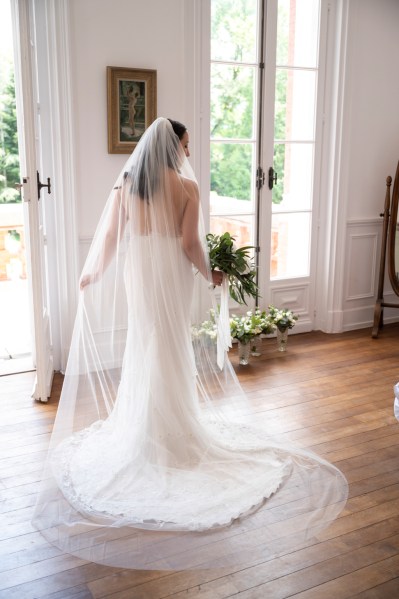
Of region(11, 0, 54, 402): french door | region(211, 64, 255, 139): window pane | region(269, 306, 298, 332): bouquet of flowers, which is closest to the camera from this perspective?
region(11, 0, 54, 402): french door

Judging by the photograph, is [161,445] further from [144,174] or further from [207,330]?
[144,174]

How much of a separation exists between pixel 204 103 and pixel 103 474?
275 centimetres

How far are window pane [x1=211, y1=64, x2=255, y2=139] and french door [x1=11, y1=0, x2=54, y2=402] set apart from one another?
52.1 inches

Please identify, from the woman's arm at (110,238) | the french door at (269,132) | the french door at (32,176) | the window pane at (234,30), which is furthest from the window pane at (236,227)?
the woman's arm at (110,238)

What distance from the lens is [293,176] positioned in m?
4.98

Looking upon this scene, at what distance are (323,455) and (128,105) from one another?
8.15ft

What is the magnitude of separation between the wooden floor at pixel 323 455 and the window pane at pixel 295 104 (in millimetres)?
1695

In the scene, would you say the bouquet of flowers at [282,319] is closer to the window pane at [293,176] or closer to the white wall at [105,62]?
the window pane at [293,176]

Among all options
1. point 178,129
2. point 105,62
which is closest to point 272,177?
point 105,62

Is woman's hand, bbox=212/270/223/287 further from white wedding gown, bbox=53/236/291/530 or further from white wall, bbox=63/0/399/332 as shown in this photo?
white wall, bbox=63/0/399/332

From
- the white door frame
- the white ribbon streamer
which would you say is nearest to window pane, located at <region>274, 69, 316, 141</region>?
the white door frame

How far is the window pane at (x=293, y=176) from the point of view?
4.89m

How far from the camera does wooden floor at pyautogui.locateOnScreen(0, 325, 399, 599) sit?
7.04 ft

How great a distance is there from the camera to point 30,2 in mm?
3744
